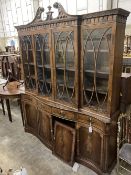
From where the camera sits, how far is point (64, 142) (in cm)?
242

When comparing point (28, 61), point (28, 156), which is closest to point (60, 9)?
point (28, 61)

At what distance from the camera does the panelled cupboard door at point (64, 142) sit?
2338 mm

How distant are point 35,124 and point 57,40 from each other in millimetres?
1615

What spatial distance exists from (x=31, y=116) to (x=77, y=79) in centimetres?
139

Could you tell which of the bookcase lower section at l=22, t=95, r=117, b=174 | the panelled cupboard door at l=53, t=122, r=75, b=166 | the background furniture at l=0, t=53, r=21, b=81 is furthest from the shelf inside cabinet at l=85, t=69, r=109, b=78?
the background furniture at l=0, t=53, r=21, b=81

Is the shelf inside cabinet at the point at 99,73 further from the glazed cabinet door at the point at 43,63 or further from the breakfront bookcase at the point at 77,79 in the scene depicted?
the glazed cabinet door at the point at 43,63

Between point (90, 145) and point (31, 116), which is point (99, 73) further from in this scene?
point (31, 116)

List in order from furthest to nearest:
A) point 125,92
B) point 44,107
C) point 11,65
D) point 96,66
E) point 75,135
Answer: point 11,65
point 44,107
point 75,135
point 125,92
point 96,66

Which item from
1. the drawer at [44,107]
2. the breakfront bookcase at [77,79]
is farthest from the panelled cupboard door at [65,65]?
the drawer at [44,107]

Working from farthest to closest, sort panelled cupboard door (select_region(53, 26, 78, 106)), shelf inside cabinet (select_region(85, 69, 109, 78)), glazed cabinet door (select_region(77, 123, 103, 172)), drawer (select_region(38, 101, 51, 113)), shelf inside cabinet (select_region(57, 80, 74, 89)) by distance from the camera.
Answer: drawer (select_region(38, 101, 51, 113)), shelf inside cabinet (select_region(57, 80, 74, 89)), glazed cabinet door (select_region(77, 123, 103, 172)), panelled cupboard door (select_region(53, 26, 78, 106)), shelf inside cabinet (select_region(85, 69, 109, 78))

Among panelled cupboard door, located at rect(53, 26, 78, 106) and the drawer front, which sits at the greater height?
panelled cupboard door, located at rect(53, 26, 78, 106)

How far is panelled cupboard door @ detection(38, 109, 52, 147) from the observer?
103 inches

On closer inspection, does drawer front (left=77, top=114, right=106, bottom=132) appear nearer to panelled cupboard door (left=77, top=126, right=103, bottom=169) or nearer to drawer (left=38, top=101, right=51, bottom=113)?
panelled cupboard door (left=77, top=126, right=103, bottom=169)

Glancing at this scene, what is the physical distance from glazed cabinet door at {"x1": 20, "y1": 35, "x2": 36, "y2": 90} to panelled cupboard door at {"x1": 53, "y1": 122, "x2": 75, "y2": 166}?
85cm
